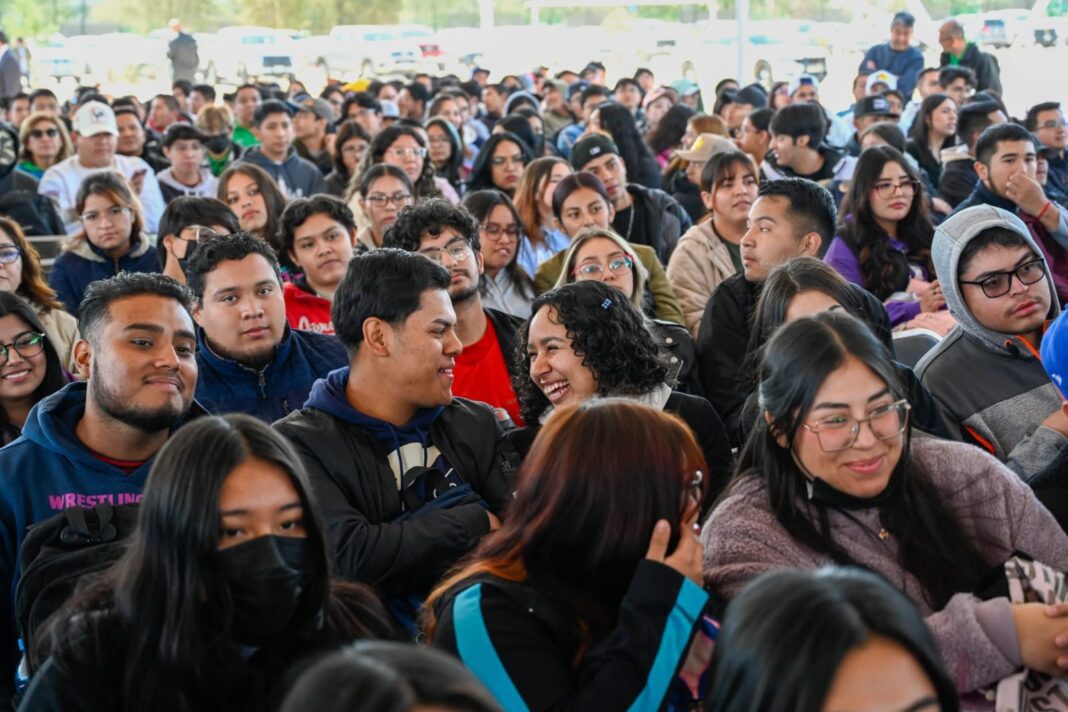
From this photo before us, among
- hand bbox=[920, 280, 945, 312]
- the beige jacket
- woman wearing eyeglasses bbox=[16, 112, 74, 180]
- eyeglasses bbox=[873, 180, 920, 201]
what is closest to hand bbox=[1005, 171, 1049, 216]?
eyeglasses bbox=[873, 180, 920, 201]

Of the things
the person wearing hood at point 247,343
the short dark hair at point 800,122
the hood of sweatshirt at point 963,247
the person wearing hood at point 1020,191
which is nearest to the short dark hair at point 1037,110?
the short dark hair at point 800,122

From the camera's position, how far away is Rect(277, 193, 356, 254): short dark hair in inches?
195

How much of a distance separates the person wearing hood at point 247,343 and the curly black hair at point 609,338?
0.80 meters

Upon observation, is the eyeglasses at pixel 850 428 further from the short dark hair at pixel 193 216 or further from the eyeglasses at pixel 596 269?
the short dark hair at pixel 193 216

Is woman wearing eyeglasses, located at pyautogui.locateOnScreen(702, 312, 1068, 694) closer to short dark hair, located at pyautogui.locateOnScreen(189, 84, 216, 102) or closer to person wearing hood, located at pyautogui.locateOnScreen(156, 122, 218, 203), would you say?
person wearing hood, located at pyautogui.locateOnScreen(156, 122, 218, 203)

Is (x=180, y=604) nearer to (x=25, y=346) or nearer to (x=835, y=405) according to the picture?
(x=835, y=405)

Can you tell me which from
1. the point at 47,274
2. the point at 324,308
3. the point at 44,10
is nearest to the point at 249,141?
the point at 47,274

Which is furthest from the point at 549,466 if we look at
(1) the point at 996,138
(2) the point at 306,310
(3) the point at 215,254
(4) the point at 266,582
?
(1) the point at 996,138

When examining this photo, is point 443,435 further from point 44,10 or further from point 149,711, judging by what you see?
point 44,10

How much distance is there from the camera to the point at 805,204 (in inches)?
178

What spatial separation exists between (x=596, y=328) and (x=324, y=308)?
1.77m

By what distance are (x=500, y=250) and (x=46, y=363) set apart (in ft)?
7.21

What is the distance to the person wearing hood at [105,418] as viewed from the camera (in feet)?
Result: 9.09

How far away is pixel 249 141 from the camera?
1133 cm
